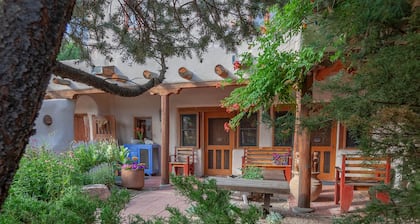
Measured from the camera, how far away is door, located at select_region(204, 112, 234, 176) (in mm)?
6520

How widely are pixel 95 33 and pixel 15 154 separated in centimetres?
221

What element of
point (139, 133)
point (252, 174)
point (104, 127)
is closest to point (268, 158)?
point (252, 174)

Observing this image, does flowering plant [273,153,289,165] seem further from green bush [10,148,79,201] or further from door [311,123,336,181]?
green bush [10,148,79,201]

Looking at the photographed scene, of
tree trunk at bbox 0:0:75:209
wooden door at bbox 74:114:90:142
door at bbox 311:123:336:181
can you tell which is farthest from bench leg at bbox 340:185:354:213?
wooden door at bbox 74:114:90:142

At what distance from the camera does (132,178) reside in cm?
510

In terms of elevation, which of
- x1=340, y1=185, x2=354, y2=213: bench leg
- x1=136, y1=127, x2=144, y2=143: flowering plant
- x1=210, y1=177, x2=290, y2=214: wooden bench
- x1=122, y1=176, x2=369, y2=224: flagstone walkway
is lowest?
x1=122, y1=176, x2=369, y2=224: flagstone walkway

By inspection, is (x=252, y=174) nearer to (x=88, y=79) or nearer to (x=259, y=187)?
(x=259, y=187)

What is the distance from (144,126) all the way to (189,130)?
1.34 meters

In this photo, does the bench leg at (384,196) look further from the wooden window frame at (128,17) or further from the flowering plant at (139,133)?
the flowering plant at (139,133)

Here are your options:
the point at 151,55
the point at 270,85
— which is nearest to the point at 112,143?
the point at 151,55

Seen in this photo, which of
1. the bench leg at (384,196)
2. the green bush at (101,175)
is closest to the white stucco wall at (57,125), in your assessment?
the green bush at (101,175)

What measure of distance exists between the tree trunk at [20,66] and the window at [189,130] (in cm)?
587

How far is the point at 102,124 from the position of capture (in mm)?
7000

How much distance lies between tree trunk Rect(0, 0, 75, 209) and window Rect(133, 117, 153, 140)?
6374 millimetres
